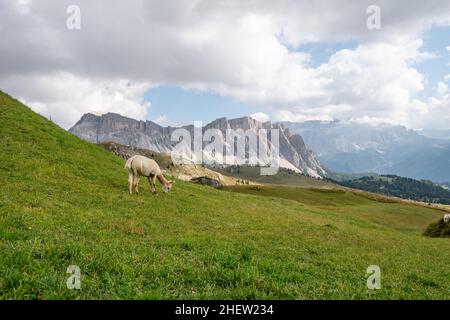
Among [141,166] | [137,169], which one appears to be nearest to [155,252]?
[137,169]

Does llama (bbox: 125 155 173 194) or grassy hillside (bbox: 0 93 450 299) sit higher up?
llama (bbox: 125 155 173 194)

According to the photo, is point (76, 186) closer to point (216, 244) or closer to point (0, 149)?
point (0, 149)

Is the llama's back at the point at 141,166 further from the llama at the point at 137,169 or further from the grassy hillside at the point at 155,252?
the grassy hillside at the point at 155,252

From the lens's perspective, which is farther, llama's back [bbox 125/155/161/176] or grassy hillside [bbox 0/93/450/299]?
llama's back [bbox 125/155/161/176]

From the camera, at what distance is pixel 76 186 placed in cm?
2398

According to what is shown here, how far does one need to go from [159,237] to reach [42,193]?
931cm

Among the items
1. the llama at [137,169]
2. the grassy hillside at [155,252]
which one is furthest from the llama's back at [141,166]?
the grassy hillside at [155,252]

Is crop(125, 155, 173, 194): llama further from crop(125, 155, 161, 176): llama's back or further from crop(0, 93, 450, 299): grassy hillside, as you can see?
crop(0, 93, 450, 299): grassy hillside

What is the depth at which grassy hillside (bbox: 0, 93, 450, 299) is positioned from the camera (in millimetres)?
9344

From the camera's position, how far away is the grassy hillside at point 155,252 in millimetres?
9344

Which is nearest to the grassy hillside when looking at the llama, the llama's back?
the llama

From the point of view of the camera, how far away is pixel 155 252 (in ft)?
40.7
